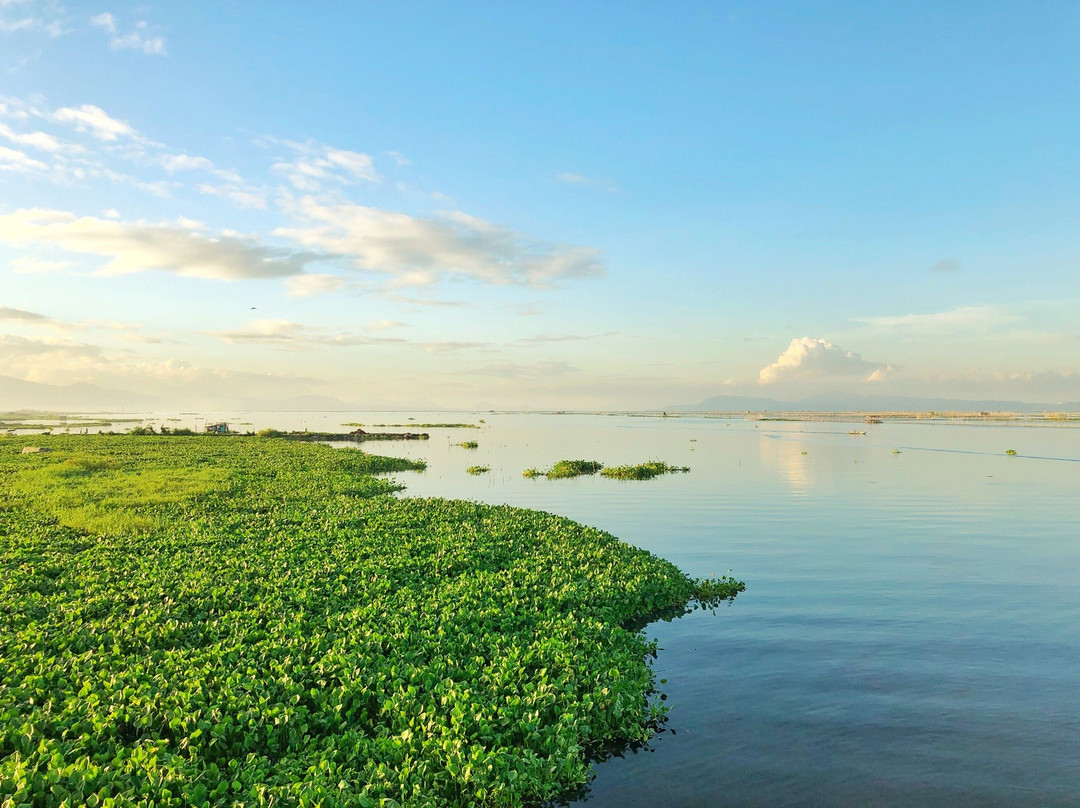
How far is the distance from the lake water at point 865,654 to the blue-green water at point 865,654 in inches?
1.7

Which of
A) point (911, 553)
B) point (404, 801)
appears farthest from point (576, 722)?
point (911, 553)

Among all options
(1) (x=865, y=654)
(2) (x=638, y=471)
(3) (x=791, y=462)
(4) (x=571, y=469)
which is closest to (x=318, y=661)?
(1) (x=865, y=654)

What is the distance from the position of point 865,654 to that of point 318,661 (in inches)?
441

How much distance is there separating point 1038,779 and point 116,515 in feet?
87.0

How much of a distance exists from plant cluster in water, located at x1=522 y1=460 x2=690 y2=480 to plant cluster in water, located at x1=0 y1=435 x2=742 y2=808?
25898 millimetres

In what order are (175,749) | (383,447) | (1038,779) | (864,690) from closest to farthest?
(175,749)
(1038,779)
(864,690)
(383,447)

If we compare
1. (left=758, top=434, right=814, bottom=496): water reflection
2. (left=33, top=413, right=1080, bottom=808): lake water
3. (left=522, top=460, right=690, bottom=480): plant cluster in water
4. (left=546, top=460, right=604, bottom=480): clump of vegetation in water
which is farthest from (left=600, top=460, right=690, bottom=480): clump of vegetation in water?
(left=33, top=413, right=1080, bottom=808): lake water

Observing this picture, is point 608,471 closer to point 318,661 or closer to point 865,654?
point 865,654

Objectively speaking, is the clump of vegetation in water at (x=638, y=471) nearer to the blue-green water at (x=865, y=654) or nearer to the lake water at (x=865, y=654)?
the blue-green water at (x=865, y=654)

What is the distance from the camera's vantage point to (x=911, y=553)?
75.9 feet

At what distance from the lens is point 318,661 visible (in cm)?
1045

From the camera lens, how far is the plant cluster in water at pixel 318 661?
748 centimetres

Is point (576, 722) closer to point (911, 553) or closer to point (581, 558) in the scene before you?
point (581, 558)

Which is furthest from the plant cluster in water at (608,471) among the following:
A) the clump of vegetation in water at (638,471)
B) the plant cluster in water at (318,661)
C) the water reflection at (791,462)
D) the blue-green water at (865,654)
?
the plant cluster in water at (318,661)
